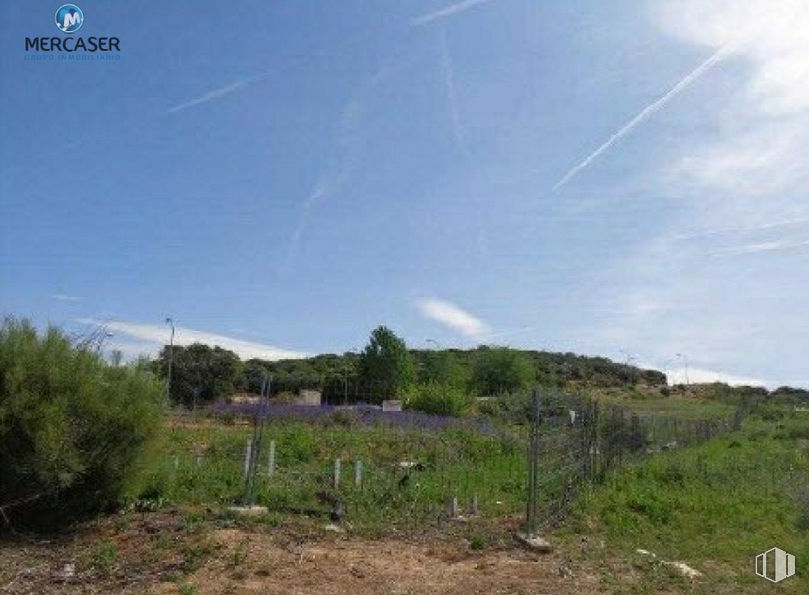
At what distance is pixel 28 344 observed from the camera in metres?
7.92

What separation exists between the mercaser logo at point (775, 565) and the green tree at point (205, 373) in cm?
4531

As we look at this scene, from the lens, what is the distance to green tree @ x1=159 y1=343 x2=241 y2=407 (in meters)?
50.7

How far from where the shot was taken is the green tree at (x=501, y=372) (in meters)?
56.7

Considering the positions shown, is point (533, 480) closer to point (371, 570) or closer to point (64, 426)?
point (371, 570)

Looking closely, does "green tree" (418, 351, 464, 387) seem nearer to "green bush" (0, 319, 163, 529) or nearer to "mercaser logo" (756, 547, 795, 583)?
"green bush" (0, 319, 163, 529)

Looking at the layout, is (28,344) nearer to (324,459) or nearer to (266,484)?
(266,484)

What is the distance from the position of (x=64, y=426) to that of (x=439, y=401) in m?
22.8

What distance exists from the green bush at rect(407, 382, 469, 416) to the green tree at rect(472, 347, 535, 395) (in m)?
24.9

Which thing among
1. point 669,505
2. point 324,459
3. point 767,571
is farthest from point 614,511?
point 324,459

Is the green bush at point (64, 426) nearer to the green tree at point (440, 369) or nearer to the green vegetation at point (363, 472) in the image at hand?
the green vegetation at point (363, 472)

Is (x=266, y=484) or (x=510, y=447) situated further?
(x=510, y=447)

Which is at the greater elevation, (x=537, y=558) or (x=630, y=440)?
(x=630, y=440)

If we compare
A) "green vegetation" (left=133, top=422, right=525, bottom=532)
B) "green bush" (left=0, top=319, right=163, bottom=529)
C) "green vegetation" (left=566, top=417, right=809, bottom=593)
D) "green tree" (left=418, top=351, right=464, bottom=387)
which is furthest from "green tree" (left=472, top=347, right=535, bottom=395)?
"green bush" (left=0, top=319, right=163, bottom=529)

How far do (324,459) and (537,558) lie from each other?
7.46 meters
